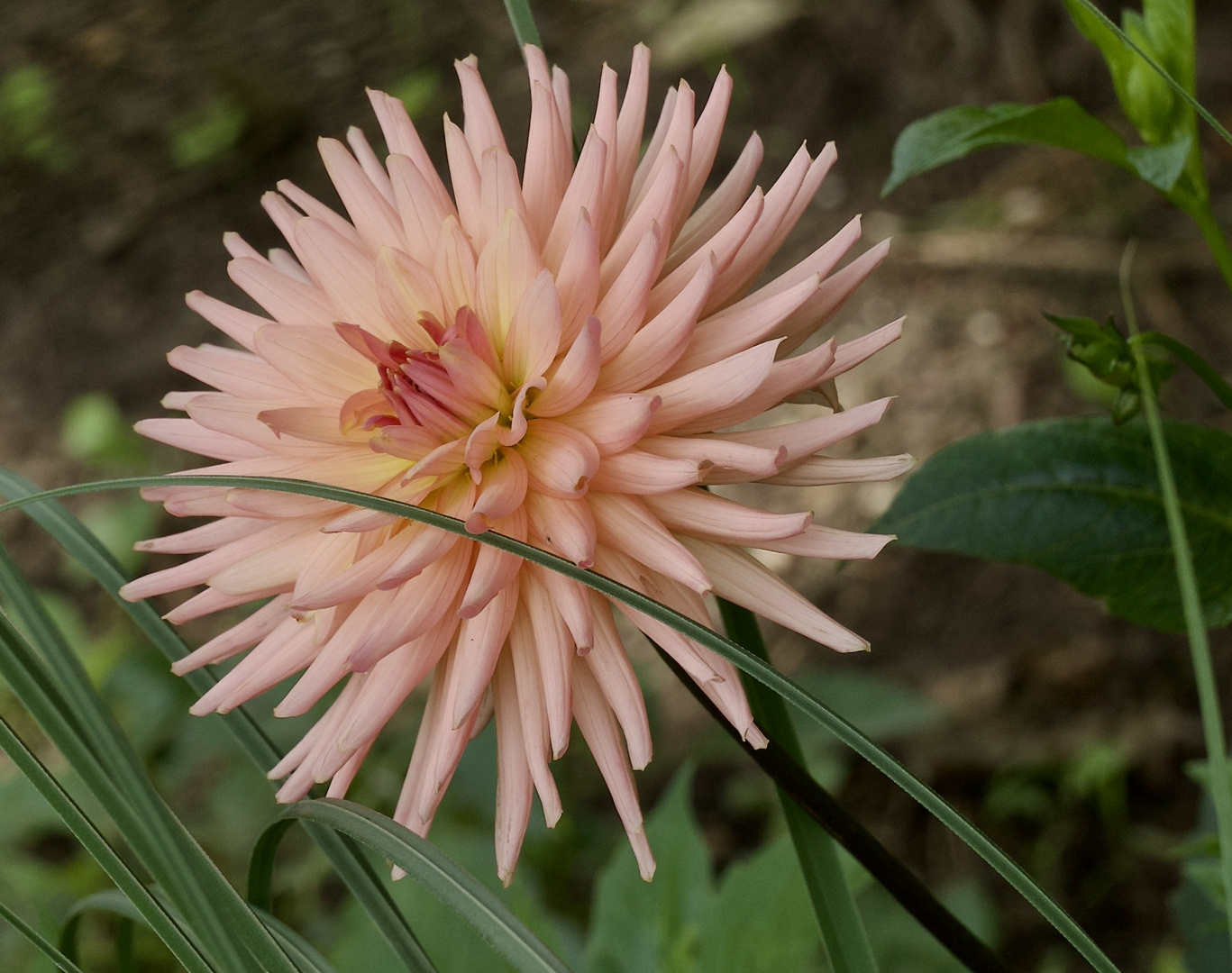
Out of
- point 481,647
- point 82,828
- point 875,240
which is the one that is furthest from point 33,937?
point 875,240

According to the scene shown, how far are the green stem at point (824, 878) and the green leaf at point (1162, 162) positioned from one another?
25cm

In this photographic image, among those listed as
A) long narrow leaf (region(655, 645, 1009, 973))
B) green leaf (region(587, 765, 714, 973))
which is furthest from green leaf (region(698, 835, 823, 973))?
long narrow leaf (region(655, 645, 1009, 973))

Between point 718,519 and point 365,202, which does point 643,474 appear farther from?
point 365,202

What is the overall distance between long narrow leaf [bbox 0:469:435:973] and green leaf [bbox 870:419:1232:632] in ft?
0.93

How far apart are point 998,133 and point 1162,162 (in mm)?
67

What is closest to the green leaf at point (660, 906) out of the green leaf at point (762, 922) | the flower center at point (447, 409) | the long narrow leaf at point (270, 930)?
the green leaf at point (762, 922)

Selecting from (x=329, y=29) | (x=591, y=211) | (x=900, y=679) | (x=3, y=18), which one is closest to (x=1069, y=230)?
(x=900, y=679)

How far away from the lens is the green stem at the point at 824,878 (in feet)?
1.31

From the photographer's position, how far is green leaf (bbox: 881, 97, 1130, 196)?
456 millimetres

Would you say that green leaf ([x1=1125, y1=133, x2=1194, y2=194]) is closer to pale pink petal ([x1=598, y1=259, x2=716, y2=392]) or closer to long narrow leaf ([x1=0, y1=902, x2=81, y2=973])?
pale pink petal ([x1=598, y1=259, x2=716, y2=392])

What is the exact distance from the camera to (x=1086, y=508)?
0.54 m

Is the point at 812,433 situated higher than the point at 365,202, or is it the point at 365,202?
the point at 365,202

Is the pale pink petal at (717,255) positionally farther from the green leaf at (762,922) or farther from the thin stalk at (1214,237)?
the green leaf at (762,922)

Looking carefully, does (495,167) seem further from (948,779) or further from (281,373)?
(948,779)
